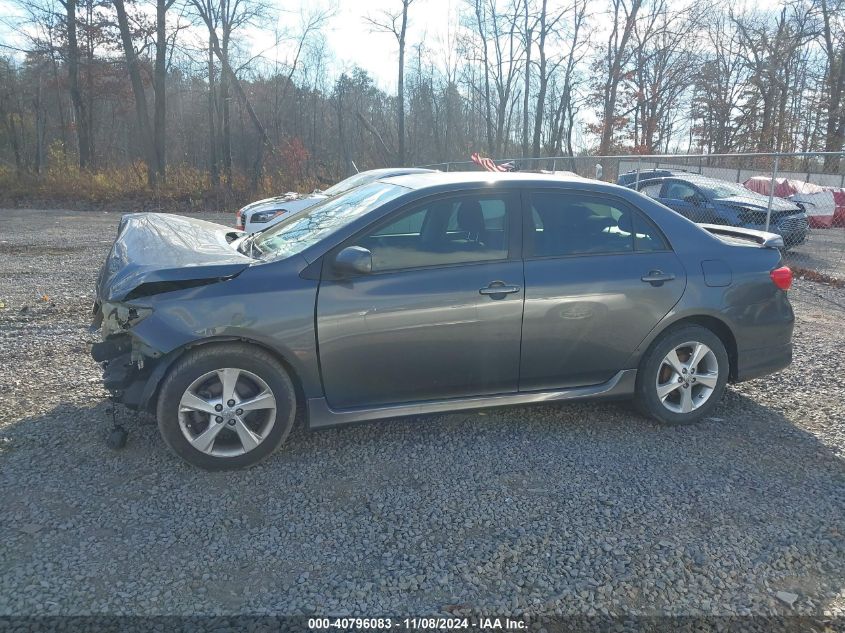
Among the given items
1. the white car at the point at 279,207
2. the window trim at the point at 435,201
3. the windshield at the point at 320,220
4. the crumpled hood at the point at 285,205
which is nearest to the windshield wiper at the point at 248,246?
the windshield at the point at 320,220

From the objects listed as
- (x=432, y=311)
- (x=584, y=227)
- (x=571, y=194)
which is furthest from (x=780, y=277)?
(x=432, y=311)

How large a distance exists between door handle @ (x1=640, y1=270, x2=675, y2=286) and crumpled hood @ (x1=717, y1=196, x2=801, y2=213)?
31.2 feet

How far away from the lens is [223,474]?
139 inches

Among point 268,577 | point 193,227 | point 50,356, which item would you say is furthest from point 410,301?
point 50,356

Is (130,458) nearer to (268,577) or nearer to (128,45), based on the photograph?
(268,577)

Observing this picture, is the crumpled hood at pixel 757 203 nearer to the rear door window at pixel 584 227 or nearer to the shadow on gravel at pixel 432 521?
the shadow on gravel at pixel 432 521

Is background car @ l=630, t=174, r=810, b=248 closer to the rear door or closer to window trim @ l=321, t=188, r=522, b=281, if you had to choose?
the rear door

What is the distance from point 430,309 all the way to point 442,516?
1.16 m

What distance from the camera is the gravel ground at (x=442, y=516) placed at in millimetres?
2598

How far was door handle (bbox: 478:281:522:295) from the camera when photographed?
378 centimetres

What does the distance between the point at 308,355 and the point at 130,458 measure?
1201mm

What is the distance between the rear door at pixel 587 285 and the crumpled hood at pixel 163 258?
1769 mm

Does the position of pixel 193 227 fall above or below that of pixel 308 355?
above

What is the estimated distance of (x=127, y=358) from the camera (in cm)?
355
